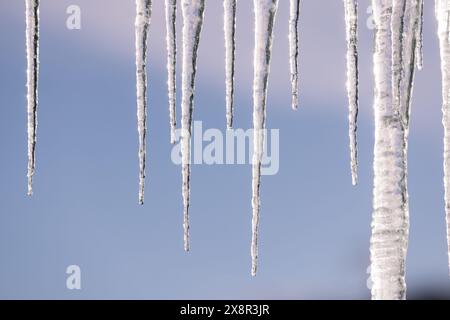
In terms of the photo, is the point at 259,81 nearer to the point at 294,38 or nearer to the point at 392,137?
the point at 294,38

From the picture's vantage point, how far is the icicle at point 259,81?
312cm

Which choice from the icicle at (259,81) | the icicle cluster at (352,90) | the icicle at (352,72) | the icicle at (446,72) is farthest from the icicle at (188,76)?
the icicle at (446,72)

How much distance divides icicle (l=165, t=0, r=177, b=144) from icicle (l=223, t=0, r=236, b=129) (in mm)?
225

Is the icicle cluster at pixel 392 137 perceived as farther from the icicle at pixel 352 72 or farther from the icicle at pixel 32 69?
the icicle at pixel 32 69

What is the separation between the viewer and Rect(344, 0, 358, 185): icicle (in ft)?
10.9

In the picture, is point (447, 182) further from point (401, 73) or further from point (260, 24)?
point (260, 24)

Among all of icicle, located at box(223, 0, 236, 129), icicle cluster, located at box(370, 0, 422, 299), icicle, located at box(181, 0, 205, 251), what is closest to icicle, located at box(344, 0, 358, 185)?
icicle cluster, located at box(370, 0, 422, 299)

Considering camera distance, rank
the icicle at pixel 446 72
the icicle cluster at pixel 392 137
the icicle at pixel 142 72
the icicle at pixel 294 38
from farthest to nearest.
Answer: the icicle at pixel 446 72, the icicle at pixel 294 38, the icicle at pixel 142 72, the icicle cluster at pixel 392 137

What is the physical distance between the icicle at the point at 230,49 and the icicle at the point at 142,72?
331 mm

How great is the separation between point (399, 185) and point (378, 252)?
0.91 ft

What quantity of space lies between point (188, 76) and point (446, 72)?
4.29 ft

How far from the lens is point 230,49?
131 inches

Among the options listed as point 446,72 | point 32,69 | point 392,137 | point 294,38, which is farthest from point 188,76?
point 446,72

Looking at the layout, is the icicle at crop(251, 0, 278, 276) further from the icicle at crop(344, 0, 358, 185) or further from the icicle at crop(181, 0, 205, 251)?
the icicle at crop(344, 0, 358, 185)
